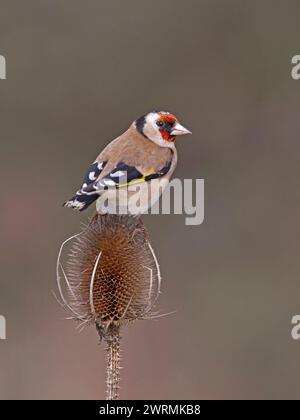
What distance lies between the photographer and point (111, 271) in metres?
3.52

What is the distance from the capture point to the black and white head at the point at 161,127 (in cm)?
398

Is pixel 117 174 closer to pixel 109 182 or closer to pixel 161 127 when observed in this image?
pixel 109 182

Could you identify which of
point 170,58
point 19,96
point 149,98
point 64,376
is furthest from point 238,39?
point 64,376

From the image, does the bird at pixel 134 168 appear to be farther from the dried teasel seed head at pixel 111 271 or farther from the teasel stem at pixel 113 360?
the teasel stem at pixel 113 360

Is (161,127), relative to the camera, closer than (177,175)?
Yes

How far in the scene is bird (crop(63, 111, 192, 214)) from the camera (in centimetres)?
354

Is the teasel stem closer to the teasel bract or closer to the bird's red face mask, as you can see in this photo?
the teasel bract

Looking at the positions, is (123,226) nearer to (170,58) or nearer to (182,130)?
(182,130)

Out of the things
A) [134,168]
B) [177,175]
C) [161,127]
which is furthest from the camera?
[177,175]

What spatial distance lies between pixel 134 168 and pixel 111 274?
44cm

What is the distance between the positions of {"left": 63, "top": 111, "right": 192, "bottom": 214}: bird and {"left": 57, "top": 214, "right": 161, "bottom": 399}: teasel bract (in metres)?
0.09

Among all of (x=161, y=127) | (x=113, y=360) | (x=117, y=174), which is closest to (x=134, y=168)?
(x=117, y=174)

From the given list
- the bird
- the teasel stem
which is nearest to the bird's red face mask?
the bird

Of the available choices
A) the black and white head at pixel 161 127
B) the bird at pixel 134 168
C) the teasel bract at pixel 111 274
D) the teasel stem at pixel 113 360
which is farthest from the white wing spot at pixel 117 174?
the teasel stem at pixel 113 360
